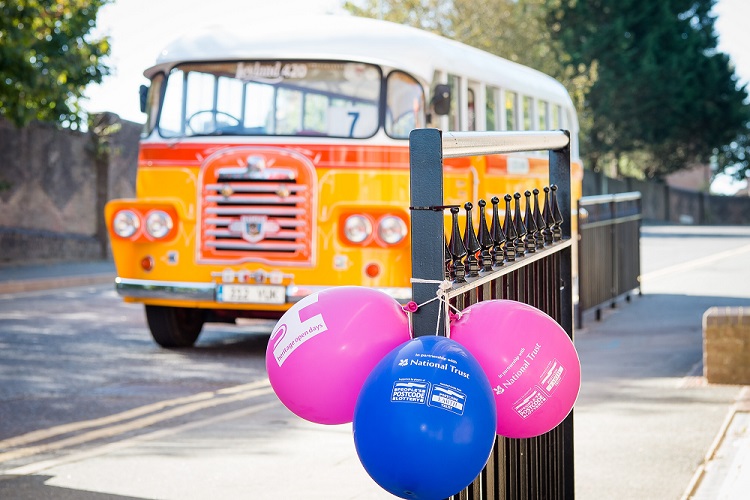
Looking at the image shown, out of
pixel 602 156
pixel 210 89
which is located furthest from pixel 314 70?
pixel 602 156

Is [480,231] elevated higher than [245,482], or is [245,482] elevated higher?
[480,231]

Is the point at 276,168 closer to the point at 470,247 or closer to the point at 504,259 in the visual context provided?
the point at 504,259

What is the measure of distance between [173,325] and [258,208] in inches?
61.3

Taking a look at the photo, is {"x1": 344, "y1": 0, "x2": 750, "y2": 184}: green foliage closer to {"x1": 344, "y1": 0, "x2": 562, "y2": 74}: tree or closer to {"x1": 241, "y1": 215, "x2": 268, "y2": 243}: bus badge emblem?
{"x1": 344, "y1": 0, "x2": 562, "y2": 74}: tree

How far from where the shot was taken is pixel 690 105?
57219mm

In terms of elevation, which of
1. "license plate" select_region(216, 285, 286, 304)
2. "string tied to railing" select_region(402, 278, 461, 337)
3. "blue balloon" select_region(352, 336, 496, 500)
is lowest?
"license plate" select_region(216, 285, 286, 304)

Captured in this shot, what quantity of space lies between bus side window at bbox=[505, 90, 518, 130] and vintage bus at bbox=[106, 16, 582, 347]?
6.72 feet

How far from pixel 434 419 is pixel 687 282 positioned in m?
17.3

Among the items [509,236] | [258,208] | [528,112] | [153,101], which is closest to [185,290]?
[258,208]

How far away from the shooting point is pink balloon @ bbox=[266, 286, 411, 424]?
298 cm

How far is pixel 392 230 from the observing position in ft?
34.8

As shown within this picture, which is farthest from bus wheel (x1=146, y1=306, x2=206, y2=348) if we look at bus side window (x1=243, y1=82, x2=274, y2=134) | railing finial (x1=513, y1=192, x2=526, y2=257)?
railing finial (x1=513, y1=192, x2=526, y2=257)

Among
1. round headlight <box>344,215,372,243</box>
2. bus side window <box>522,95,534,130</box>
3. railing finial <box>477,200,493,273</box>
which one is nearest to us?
railing finial <box>477,200,493,273</box>

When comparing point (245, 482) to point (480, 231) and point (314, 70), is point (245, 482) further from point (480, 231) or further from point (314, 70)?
point (314, 70)
